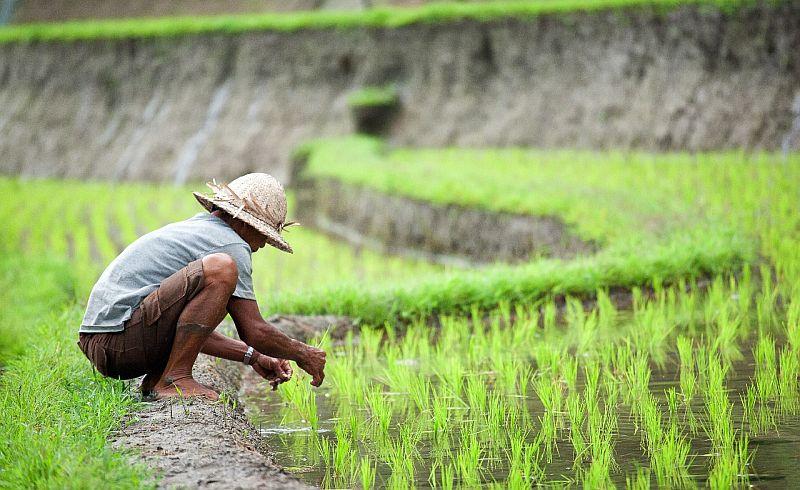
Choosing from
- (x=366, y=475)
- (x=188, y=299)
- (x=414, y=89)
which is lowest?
(x=366, y=475)

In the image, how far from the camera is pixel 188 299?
10.7 ft

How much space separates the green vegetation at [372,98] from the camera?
15.3 meters

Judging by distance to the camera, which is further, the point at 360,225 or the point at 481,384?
the point at 360,225

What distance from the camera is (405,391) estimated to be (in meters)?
3.98

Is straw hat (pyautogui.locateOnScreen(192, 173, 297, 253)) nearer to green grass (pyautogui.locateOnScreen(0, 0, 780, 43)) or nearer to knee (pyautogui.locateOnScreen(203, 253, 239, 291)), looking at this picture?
knee (pyautogui.locateOnScreen(203, 253, 239, 291))

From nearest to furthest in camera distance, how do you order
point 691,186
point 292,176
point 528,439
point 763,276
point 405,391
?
point 528,439, point 405,391, point 763,276, point 691,186, point 292,176

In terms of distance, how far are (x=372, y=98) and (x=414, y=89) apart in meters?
0.74

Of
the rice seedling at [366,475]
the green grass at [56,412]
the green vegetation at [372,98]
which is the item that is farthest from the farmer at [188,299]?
the green vegetation at [372,98]

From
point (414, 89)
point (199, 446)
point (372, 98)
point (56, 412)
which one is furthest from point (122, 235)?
point (199, 446)

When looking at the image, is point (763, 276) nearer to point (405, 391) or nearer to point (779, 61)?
point (405, 391)

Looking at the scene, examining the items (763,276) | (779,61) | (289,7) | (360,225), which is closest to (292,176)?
(360,225)

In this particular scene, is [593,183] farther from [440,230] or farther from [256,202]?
[256,202]

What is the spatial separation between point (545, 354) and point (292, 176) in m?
10.6

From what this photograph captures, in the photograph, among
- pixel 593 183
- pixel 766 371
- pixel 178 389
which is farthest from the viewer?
pixel 593 183
